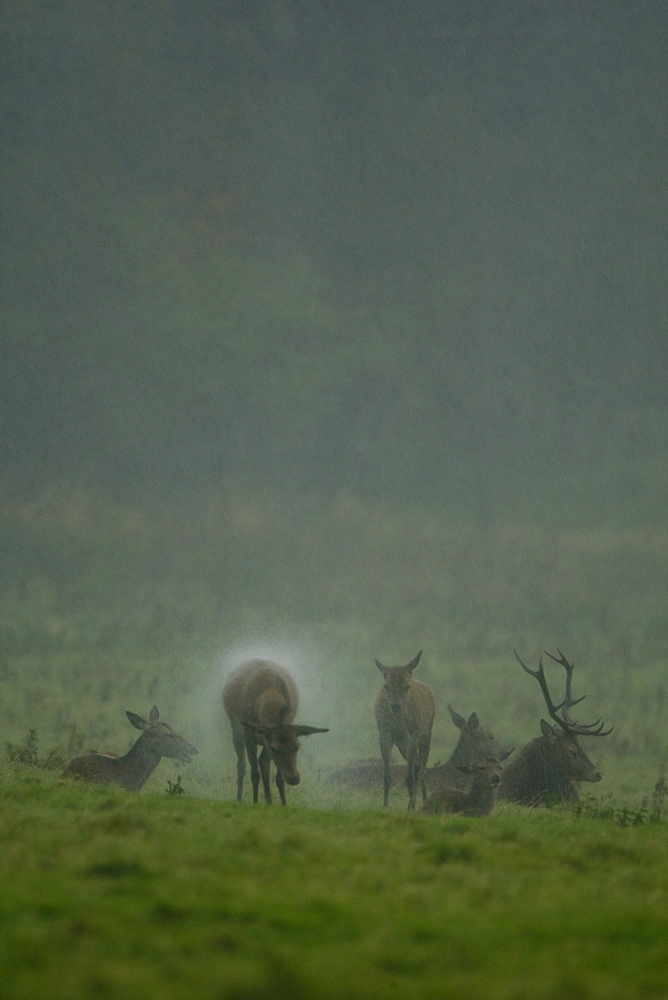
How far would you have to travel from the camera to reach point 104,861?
24.5 ft

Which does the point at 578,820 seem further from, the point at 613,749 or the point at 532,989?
the point at 613,749

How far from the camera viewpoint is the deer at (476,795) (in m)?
15.4

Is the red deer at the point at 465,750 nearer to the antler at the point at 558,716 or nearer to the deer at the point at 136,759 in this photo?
the antler at the point at 558,716

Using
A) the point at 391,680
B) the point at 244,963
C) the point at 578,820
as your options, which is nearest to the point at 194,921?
the point at 244,963

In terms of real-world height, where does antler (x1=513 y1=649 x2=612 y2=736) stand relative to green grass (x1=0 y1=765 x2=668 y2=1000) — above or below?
above

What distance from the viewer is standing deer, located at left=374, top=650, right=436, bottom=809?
17906mm

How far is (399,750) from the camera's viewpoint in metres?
19.0

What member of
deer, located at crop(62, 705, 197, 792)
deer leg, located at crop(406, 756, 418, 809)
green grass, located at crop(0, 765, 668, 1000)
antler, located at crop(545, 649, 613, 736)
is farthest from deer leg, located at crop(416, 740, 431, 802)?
green grass, located at crop(0, 765, 668, 1000)

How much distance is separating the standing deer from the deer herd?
2cm

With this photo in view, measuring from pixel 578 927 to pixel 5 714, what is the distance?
24428mm

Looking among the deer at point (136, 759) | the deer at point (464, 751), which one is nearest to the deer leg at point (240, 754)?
the deer at point (136, 759)

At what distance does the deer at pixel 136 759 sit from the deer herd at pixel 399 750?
2 centimetres

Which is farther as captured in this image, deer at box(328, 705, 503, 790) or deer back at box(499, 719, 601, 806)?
deer at box(328, 705, 503, 790)

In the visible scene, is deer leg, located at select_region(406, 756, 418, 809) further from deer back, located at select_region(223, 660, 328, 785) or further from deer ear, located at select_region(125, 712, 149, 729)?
deer ear, located at select_region(125, 712, 149, 729)
